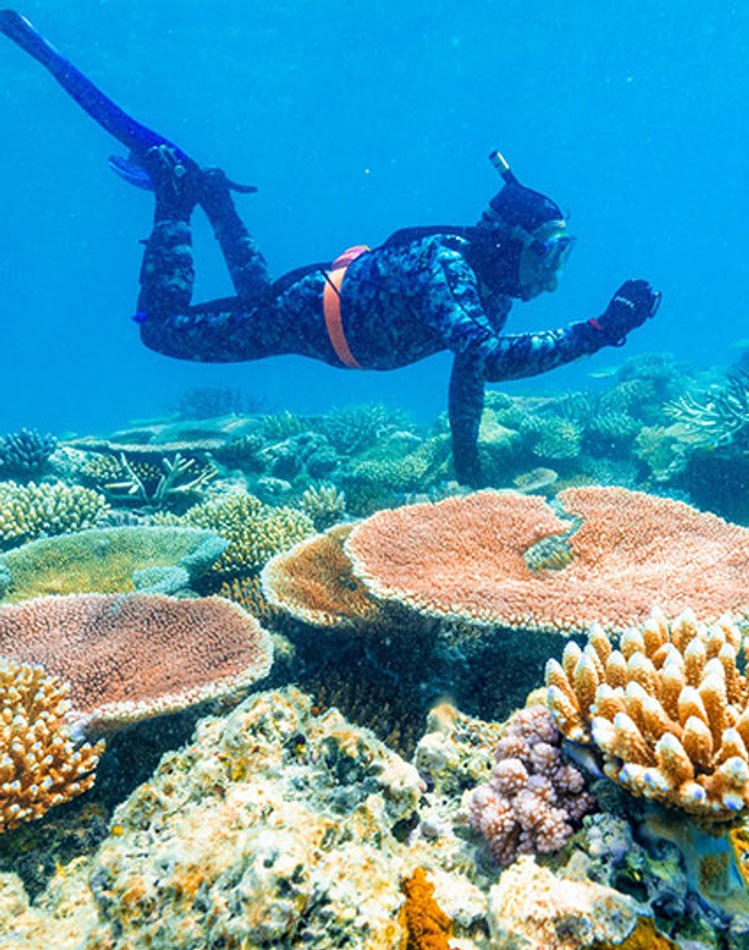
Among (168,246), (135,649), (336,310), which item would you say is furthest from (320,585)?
(168,246)

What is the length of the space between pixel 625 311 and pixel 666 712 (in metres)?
3.94

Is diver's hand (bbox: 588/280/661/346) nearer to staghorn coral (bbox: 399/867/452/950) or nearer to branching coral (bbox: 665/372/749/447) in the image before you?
branching coral (bbox: 665/372/749/447)

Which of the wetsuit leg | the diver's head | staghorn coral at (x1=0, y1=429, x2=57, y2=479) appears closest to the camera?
the diver's head

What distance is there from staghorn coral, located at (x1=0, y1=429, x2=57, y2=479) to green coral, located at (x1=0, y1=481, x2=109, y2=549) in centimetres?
161

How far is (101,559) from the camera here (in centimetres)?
511

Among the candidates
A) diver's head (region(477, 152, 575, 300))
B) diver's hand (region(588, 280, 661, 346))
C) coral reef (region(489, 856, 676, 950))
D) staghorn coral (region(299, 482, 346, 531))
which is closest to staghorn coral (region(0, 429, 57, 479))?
staghorn coral (region(299, 482, 346, 531))

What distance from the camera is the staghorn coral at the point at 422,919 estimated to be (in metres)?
1.50

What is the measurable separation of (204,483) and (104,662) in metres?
4.88

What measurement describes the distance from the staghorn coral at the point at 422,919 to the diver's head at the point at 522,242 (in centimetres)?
561

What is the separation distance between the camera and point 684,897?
1.52 m

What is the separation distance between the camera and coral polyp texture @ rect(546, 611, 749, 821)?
154cm

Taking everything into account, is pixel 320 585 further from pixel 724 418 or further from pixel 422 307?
pixel 724 418

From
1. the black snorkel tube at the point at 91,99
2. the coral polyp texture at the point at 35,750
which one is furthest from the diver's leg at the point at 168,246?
the coral polyp texture at the point at 35,750

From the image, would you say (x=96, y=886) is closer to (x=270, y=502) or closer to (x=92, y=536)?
(x=92, y=536)
